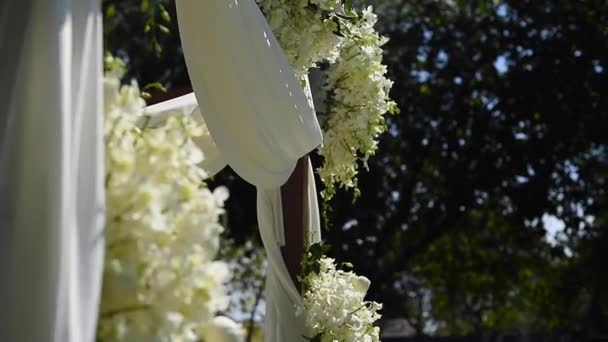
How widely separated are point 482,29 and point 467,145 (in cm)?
135

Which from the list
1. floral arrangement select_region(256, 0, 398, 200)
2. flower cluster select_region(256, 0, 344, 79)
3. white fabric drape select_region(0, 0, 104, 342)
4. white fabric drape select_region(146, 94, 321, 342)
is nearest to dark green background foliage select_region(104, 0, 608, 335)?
floral arrangement select_region(256, 0, 398, 200)

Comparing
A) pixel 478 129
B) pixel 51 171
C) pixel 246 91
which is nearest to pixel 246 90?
pixel 246 91

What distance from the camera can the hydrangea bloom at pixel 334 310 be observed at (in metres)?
3.12

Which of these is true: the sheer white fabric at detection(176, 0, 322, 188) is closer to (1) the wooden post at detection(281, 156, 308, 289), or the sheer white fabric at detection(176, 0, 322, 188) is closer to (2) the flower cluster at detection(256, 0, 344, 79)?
(2) the flower cluster at detection(256, 0, 344, 79)

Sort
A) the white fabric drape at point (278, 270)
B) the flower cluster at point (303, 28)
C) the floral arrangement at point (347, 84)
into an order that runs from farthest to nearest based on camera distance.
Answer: the white fabric drape at point (278, 270) < the floral arrangement at point (347, 84) < the flower cluster at point (303, 28)

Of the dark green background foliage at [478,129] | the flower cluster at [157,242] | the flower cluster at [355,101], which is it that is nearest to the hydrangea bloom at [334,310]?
the flower cluster at [355,101]

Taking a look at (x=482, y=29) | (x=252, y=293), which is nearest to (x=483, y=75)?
(x=482, y=29)

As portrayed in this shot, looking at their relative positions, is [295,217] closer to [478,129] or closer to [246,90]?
[246,90]

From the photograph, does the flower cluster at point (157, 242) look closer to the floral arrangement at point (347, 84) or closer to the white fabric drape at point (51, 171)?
the white fabric drape at point (51, 171)

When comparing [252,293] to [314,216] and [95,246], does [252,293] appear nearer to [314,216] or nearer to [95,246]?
[314,216]

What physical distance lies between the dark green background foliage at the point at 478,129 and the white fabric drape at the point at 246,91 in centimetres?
Result: 773

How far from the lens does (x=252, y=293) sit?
15961mm

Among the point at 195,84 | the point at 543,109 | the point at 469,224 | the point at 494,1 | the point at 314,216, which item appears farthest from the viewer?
the point at 469,224

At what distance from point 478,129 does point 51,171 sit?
382 inches
